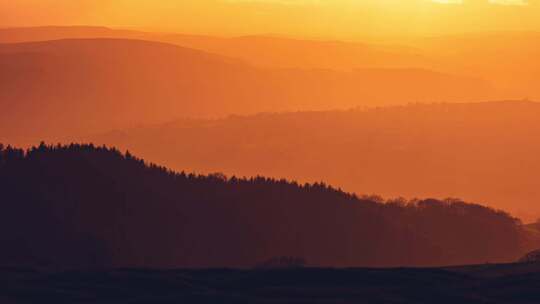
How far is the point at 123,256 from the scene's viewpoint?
5669 cm

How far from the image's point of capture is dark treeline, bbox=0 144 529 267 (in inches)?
2231

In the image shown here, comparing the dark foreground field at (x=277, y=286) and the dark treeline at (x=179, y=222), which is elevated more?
the dark treeline at (x=179, y=222)

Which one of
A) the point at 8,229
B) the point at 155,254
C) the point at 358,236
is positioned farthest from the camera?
the point at 358,236

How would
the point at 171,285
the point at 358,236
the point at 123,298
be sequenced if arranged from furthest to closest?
the point at 358,236, the point at 171,285, the point at 123,298

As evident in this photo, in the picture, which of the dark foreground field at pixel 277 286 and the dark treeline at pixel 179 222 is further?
the dark treeline at pixel 179 222

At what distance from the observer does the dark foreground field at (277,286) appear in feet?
111

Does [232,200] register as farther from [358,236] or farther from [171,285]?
[171,285]

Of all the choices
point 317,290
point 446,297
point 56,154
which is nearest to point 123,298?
point 317,290

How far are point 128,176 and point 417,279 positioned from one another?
33.2 meters

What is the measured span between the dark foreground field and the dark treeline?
1095cm

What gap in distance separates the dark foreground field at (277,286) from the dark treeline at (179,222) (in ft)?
35.9

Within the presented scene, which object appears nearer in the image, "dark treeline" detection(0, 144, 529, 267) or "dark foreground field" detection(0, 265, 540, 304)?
"dark foreground field" detection(0, 265, 540, 304)

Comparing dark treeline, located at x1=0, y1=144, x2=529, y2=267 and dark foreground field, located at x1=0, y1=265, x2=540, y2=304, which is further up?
dark treeline, located at x1=0, y1=144, x2=529, y2=267

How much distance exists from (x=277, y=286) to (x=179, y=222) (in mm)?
29687
